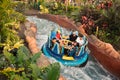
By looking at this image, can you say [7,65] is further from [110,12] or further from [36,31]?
[110,12]

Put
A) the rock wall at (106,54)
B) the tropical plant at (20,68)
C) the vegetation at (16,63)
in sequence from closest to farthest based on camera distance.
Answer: the vegetation at (16,63)
the tropical plant at (20,68)
the rock wall at (106,54)

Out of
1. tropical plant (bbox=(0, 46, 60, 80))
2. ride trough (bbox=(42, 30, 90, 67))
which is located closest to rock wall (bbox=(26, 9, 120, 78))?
ride trough (bbox=(42, 30, 90, 67))

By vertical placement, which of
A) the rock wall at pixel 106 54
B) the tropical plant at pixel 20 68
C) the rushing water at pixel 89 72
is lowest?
the rushing water at pixel 89 72

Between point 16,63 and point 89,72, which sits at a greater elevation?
point 16,63

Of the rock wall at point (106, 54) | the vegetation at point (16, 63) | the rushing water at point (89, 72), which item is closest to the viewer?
the vegetation at point (16, 63)

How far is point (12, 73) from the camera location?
731 cm

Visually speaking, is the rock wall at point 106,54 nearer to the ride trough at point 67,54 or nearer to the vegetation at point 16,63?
the ride trough at point 67,54

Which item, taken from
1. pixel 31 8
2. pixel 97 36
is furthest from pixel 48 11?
pixel 97 36

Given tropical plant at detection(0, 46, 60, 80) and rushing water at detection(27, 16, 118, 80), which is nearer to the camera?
tropical plant at detection(0, 46, 60, 80)

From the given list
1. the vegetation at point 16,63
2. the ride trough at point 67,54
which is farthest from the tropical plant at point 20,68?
the ride trough at point 67,54

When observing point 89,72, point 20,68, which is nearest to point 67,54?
point 89,72

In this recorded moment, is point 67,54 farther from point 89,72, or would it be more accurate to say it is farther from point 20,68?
point 20,68

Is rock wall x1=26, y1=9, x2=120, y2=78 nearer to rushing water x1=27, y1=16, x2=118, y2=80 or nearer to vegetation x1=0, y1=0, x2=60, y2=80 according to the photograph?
rushing water x1=27, y1=16, x2=118, y2=80

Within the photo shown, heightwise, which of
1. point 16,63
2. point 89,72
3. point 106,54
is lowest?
point 89,72
